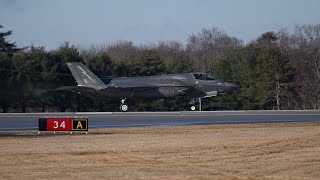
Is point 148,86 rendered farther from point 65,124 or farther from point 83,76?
point 65,124

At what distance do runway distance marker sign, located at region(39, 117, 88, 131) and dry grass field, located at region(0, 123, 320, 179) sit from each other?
261 centimetres

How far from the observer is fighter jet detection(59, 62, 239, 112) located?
2164 inches

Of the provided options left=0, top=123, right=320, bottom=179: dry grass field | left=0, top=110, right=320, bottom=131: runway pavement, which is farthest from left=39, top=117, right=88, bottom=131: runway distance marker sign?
left=0, top=110, right=320, bottom=131: runway pavement

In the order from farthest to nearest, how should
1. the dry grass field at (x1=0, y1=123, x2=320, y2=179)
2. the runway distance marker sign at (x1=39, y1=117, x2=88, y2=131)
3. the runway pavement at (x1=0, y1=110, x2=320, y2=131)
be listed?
the runway pavement at (x1=0, y1=110, x2=320, y2=131)
the runway distance marker sign at (x1=39, y1=117, x2=88, y2=131)
the dry grass field at (x1=0, y1=123, x2=320, y2=179)

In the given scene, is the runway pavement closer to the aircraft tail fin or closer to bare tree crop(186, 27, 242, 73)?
the aircraft tail fin

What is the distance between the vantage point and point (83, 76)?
5506 centimetres

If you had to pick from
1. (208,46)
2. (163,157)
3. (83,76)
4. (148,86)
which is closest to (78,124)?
(163,157)

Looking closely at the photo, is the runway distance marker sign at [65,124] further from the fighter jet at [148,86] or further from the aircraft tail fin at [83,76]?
the aircraft tail fin at [83,76]

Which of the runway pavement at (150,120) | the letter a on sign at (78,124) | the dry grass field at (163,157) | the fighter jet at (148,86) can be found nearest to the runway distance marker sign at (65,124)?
the letter a on sign at (78,124)

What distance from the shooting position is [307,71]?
7650 centimetres

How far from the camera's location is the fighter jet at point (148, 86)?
2164 inches

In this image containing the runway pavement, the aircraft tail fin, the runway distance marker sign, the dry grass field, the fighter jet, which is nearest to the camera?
the dry grass field

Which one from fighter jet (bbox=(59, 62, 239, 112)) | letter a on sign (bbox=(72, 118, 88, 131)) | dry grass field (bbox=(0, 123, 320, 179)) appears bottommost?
dry grass field (bbox=(0, 123, 320, 179))

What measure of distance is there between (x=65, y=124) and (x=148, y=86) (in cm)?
3066
